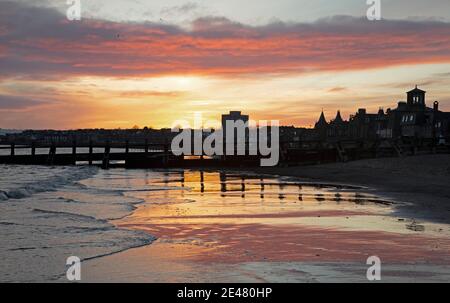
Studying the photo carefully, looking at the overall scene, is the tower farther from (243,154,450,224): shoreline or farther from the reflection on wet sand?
the reflection on wet sand

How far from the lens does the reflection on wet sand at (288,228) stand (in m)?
10.2

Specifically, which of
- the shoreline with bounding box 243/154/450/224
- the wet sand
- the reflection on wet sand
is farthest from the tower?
the wet sand

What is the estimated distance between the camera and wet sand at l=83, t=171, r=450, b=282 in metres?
8.61

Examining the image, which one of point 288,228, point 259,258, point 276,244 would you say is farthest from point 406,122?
point 259,258

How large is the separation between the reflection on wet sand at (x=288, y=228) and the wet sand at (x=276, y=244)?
0.02 meters

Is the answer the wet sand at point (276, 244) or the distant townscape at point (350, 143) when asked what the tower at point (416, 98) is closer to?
the distant townscape at point (350, 143)

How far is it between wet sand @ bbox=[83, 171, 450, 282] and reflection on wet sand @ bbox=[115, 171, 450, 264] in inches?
0.7

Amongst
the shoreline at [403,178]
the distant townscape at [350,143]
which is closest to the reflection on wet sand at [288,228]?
the shoreline at [403,178]

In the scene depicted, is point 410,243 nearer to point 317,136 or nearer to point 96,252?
point 96,252

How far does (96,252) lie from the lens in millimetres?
10352

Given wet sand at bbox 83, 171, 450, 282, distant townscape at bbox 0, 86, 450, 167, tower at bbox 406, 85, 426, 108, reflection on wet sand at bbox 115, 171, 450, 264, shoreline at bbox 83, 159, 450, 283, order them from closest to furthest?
shoreline at bbox 83, 159, 450, 283, wet sand at bbox 83, 171, 450, 282, reflection on wet sand at bbox 115, 171, 450, 264, distant townscape at bbox 0, 86, 450, 167, tower at bbox 406, 85, 426, 108
